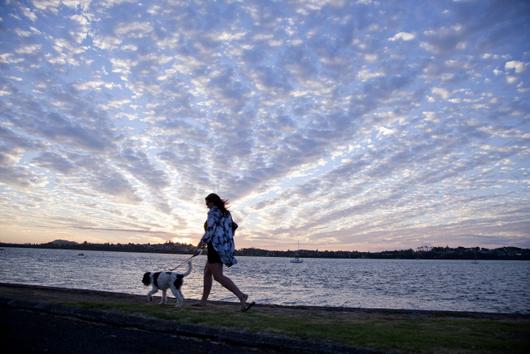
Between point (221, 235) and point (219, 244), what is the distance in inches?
8.1

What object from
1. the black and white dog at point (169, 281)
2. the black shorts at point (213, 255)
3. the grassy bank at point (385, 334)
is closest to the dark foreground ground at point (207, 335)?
the grassy bank at point (385, 334)

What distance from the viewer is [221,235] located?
866cm

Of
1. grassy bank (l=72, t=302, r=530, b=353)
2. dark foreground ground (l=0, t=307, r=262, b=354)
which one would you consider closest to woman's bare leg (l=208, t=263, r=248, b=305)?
grassy bank (l=72, t=302, r=530, b=353)

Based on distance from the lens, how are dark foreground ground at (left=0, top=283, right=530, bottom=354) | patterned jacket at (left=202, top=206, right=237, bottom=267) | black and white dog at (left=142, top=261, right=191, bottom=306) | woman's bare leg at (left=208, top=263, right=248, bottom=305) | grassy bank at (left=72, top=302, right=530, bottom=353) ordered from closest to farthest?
1. dark foreground ground at (left=0, top=283, right=530, bottom=354)
2. grassy bank at (left=72, top=302, right=530, bottom=353)
3. woman's bare leg at (left=208, top=263, right=248, bottom=305)
4. patterned jacket at (left=202, top=206, right=237, bottom=267)
5. black and white dog at (left=142, top=261, right=191, bottom=306)

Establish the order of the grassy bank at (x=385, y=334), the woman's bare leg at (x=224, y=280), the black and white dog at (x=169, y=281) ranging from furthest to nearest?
the black and white dog at (x=169, y=281), the woman's bare leg at (x=224, y=280), the grassy bank at (x=385, y=334)

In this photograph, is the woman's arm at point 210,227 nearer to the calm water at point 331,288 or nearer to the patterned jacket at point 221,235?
the patterned jacket at point 221,235

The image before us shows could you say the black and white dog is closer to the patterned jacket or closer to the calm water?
the patterned jacket

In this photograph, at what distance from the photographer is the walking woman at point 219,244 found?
8.52 meters

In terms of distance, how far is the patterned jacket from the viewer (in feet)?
28.1

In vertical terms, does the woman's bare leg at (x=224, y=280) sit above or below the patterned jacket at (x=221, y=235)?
below

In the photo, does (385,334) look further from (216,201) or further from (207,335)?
(216,201)

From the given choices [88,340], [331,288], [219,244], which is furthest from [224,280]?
[331,288]

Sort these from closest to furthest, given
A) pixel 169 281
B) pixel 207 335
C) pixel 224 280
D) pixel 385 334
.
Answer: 1. pixel 207 335
2. pixel 385 334
3. pixel 224 280
4. pixel 169 281

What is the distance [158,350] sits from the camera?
15.9 ft
